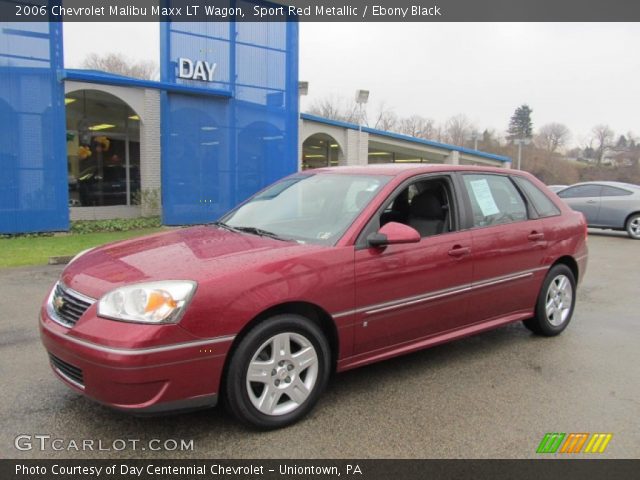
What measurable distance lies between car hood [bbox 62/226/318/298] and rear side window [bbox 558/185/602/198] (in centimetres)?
1419

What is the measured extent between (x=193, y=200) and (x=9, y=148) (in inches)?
189

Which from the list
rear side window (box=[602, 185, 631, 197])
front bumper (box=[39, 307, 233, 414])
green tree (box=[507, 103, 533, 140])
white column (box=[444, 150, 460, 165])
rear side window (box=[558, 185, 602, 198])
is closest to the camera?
front bumper (box=[39, 307, 233, 414])

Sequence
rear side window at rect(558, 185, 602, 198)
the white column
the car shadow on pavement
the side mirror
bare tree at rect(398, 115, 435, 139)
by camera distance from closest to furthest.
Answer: the car shadow on pavement < the side mirror < rear side window at rect(558, 185, 602, 198) < the white column < bare tree at rect(398, 115, 435, 139)

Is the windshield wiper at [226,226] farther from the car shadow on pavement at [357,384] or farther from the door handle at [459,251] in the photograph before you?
the door handle at [459,251]

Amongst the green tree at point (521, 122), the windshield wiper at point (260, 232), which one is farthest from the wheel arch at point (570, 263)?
the green tree at point (521, 122)

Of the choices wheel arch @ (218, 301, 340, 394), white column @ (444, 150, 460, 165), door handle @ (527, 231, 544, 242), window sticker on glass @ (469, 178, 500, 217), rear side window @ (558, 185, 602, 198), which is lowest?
wheel arch @ (218, 301, 340, 394)

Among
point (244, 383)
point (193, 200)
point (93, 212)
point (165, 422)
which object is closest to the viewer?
point (244, 383)

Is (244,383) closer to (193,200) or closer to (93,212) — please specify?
(193,200)

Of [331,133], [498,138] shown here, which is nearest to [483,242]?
[331,133]

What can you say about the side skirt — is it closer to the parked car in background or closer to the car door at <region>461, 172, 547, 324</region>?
the car door at <region>461, 172, 547, 324</region>

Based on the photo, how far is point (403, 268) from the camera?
3764 mm

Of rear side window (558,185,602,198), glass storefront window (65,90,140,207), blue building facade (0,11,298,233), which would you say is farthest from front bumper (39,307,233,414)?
glass storefront window (65,90,140,207)

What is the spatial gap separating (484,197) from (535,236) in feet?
2.17

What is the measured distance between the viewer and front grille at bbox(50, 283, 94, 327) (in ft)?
9.91
